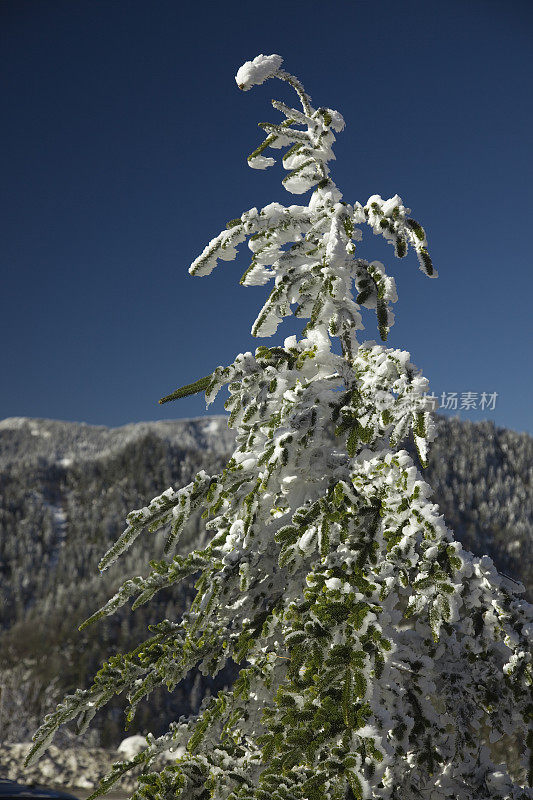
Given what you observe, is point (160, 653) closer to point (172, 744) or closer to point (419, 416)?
point (172, 744)

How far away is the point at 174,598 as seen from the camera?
98375 mm

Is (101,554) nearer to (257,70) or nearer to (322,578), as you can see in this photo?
(322,578)

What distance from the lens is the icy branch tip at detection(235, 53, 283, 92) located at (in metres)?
2.83

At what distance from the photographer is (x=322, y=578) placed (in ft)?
7.66

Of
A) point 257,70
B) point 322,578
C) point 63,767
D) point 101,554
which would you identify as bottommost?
point 63,767

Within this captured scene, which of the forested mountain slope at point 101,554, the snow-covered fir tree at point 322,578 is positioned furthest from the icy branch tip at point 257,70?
the forested mountain slope at point 101,554

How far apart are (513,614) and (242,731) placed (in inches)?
70.5

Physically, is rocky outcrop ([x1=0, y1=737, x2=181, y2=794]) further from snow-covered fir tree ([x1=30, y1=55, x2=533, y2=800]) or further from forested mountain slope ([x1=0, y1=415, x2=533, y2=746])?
snow-covered fir tree ([x1=30, y1=55, x2=533, y2=800])

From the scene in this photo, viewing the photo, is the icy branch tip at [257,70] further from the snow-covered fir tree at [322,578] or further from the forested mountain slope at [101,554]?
the forested mountain slope at [101,554]

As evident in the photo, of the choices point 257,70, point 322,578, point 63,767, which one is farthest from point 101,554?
point 257,70

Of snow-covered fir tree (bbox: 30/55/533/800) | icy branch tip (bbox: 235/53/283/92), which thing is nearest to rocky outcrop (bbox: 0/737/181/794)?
snow-covered fir tree (bbox: 30/55/533/800)

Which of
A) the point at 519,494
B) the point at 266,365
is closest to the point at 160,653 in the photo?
the point at 266,365

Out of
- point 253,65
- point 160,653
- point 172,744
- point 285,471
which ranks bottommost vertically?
point 172,744

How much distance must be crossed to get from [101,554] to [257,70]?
145 meters
